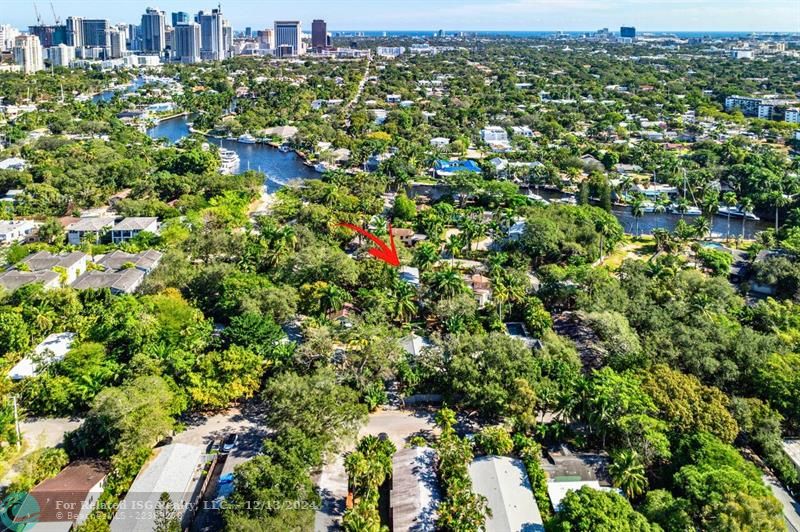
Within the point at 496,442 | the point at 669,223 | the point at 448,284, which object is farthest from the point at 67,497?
the point at 669,223

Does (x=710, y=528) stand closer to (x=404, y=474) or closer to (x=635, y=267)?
(x=404, y=474)

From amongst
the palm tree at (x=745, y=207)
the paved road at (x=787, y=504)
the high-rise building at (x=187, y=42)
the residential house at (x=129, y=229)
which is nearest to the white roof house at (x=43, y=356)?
the residential house at (x=129, y=229)

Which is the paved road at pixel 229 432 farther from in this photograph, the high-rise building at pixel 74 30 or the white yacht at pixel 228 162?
the high-rise building at pixel 74 30

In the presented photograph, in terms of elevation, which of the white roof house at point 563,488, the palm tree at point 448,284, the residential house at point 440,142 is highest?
the residential house at point 440,142

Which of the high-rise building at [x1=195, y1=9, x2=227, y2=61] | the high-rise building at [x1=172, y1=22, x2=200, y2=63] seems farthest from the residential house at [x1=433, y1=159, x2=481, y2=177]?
the high-rise building at [x1=195, y1=9, x2=227, y2=61]

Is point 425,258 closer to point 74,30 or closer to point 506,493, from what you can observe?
point 506,493
